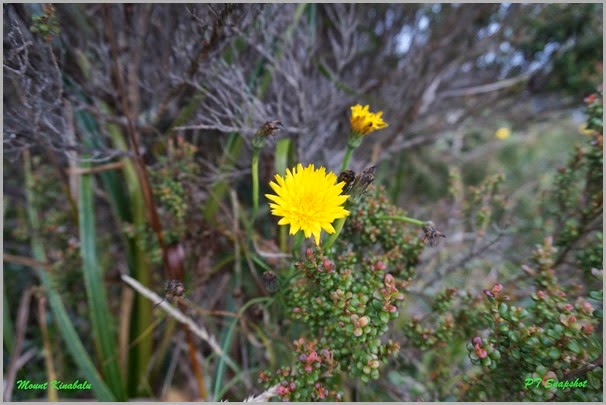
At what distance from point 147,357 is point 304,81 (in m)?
0.91

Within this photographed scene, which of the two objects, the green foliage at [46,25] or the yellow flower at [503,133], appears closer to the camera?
the green foliage at [46,25]

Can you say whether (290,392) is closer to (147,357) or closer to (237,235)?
(237,235)

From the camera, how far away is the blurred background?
896 mm

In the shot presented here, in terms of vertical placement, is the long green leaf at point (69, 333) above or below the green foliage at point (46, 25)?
below

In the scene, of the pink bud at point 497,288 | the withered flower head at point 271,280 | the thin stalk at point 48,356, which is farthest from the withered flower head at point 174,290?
the thin stalk at point 48,356

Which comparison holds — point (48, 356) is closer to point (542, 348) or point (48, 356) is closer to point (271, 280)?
point (271, 280)

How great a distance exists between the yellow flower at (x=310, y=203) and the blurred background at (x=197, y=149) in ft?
0.75


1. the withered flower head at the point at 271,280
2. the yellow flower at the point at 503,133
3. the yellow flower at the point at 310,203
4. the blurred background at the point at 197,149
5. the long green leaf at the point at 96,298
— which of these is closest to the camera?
the yellow flower at the point at 310,203

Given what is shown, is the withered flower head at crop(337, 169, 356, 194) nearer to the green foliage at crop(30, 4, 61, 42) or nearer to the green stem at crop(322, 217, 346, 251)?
the green stem at crop(322, 217, 346, 251)

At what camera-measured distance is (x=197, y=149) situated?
36.5 inches

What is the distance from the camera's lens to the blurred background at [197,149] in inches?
35.3

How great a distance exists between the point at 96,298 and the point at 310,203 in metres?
0.74

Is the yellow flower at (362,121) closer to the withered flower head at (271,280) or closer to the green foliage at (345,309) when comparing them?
the green foliage at (345,309)

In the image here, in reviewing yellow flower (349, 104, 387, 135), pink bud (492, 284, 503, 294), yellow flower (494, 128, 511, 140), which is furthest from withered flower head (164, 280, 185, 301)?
yellow flower (494, 128, 511, 140)
